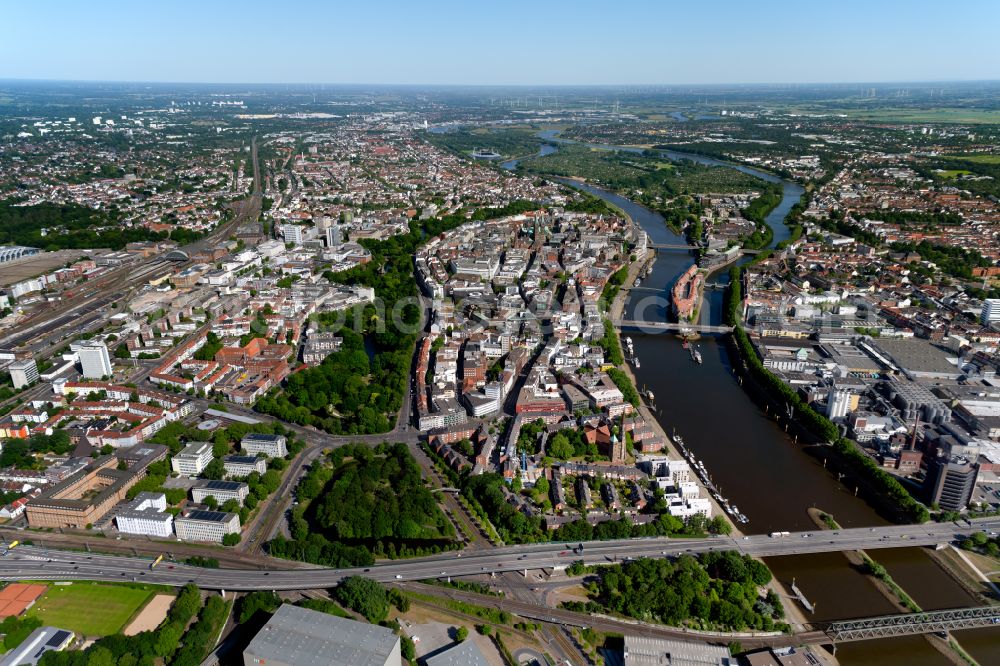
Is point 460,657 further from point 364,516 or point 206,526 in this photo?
point 206,526

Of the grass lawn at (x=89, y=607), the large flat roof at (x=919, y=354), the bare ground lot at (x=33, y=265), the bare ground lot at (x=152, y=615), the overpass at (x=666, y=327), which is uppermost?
the large flat roof at (x=919, y=354)

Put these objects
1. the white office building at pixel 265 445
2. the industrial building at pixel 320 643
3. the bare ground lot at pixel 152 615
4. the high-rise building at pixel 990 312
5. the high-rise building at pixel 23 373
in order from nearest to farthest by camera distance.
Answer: the industrial building at pixel 320 643, the bare ground lot at pixel 152 615, the white office building at pixel 265 445, the high-rise building at pixel 23 373, the high-rise building at pixel 990 312

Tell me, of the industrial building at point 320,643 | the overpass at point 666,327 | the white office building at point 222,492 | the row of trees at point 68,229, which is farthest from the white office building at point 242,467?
the row of trees at point 68,229

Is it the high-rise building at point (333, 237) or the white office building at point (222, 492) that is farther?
the high-rise building at point (333, 237)

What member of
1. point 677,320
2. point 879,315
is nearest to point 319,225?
point 677,320

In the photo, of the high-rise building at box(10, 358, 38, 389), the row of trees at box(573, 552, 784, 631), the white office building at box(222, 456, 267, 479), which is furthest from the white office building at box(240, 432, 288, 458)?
the high-rise building at box(10, 358, 38, 389)

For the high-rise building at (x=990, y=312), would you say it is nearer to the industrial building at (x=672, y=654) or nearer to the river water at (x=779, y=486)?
the river water at (x=779, y=486)

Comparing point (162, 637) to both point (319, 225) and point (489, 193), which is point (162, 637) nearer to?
point (319, 225)

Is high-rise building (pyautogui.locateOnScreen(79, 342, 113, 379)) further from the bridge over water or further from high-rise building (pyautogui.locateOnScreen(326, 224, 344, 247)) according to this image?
the bridge over water
